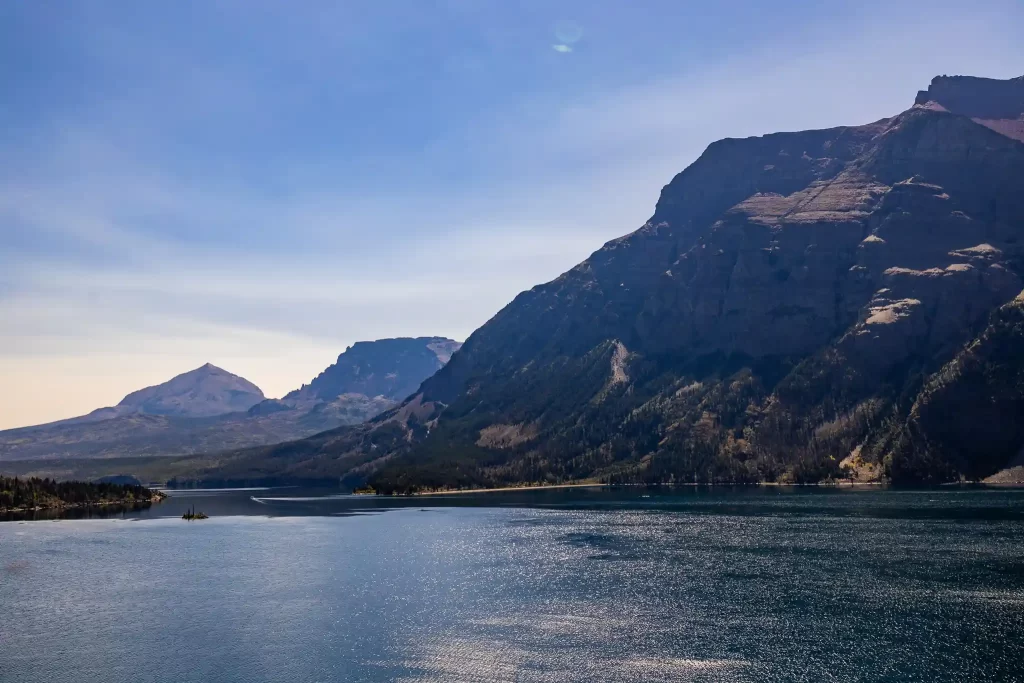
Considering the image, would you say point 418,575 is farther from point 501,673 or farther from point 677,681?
point 677,681

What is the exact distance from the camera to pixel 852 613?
120m

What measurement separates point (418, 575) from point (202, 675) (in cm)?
7484

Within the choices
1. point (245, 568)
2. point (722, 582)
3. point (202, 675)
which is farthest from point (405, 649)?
point (245, 568)

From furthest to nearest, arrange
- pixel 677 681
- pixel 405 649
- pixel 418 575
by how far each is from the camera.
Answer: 1. pixel 418 575
2. pixel 405 649
3. pixel 677 681

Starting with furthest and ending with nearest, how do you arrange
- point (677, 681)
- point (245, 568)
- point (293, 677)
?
point (245, 568), point (293, 677), point (677, 681)

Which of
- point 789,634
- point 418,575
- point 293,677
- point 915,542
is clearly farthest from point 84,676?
point 915,542

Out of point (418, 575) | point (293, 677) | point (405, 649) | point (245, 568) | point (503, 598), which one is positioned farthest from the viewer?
point (245, 568)

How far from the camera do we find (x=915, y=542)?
185 m

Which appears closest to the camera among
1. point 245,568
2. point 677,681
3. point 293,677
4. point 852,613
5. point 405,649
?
point 677,681

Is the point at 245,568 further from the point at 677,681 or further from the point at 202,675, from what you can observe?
the point at 677,681

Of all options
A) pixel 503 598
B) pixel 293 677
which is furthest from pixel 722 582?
pixel 293 677

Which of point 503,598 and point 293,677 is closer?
point 293,677

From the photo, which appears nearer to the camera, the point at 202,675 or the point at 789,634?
the point at 202,675

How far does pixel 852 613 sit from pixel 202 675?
305ft
